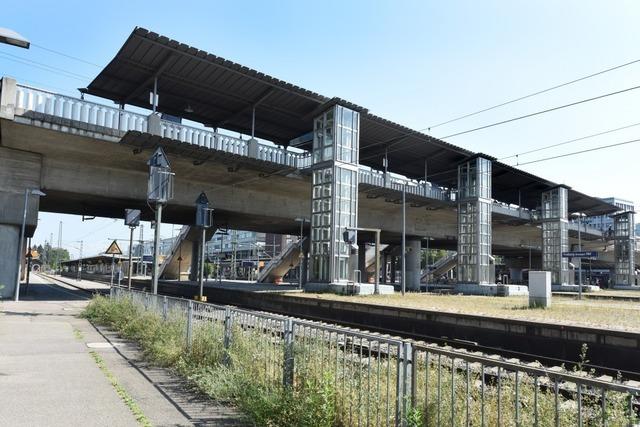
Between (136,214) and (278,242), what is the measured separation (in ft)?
405

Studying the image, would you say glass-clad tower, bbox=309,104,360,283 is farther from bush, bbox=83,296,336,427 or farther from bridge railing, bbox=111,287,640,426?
bridge railing, bbox=111,287,640,426

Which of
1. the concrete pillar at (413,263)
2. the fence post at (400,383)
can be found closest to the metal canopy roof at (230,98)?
the concrete pillar at (413,263)

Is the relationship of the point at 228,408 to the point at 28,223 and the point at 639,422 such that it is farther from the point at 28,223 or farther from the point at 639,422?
the point at 28,223

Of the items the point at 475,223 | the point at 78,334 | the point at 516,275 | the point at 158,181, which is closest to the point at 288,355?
the point at 78,334

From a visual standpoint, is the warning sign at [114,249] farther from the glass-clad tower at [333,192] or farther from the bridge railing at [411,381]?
the bridge railing at [411,381]

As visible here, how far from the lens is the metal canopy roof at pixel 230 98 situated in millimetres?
25625

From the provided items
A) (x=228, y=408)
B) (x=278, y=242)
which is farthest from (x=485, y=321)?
(x=278, y=242)

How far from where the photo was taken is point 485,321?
50.7 feet

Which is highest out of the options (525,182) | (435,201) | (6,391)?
(525,182)

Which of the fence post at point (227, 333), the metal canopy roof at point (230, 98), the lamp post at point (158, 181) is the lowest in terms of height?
the fence post at point (227, 333)

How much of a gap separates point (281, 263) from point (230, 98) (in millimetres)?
32759

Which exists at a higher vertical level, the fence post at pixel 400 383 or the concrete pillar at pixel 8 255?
the concrete pillar at pixel 8 255

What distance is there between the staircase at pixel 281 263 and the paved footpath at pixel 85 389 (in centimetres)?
4690

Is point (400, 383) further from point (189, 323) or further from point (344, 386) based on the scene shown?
point (189, 323)
